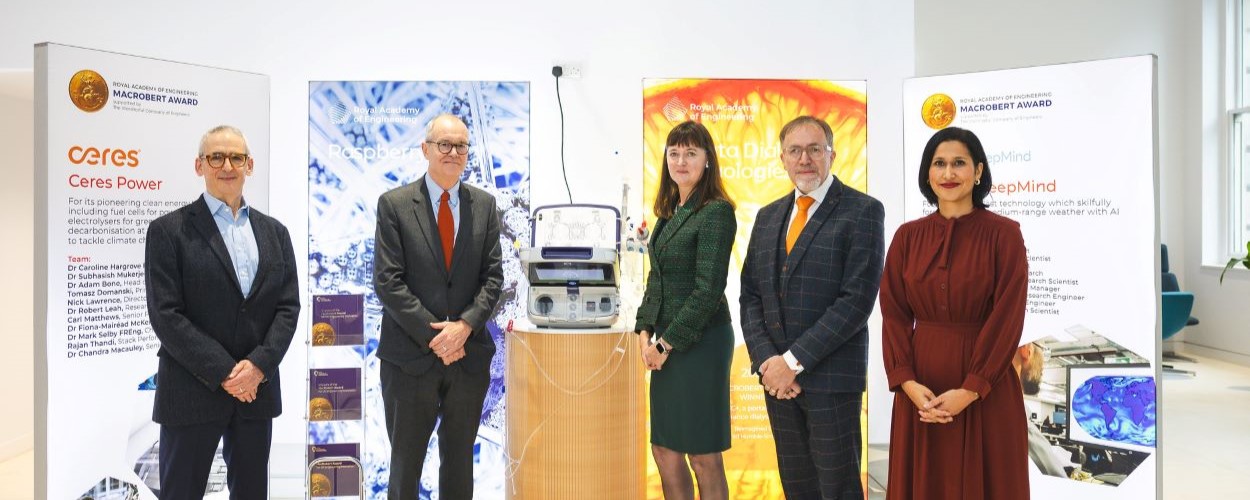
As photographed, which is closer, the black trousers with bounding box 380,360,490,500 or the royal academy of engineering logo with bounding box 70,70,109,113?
the black trousers with bounding box 380,360,490,500

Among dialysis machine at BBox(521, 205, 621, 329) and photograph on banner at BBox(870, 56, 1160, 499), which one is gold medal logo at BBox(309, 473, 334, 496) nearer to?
dialysis machine at BBox(521, 205, 621, 329)

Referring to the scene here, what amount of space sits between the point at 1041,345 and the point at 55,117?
408 cm

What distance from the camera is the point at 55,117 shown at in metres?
2.98

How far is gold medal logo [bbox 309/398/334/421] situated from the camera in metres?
3.20

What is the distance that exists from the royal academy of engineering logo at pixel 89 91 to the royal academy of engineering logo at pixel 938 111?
3417mm

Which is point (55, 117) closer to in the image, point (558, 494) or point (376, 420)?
point (376, 420)

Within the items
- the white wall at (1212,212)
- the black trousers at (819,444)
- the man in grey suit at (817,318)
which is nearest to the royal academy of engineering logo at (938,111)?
the man in grey suit at (817,318)

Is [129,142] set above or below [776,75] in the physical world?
below

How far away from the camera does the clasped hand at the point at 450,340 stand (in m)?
2.61

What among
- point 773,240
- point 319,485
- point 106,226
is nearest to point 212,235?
point 106,226

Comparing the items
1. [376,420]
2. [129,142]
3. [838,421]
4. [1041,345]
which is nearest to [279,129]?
[129,142]

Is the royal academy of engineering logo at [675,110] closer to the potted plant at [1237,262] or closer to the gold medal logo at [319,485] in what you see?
the gold medal logo at [319,485]

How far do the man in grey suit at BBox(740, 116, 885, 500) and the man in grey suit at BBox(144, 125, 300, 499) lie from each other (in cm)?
164

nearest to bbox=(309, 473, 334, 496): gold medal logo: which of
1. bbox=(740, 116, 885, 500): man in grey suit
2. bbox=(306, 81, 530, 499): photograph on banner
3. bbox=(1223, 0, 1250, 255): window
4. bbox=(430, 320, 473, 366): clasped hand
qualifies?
bbox=(306, 81, 530, 499): photograph on banner
